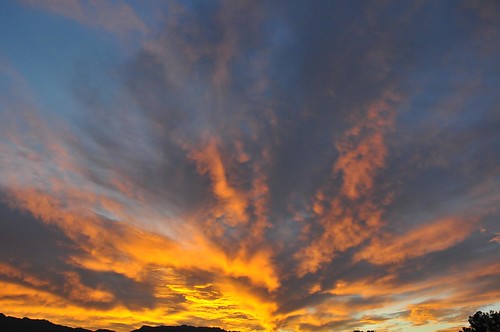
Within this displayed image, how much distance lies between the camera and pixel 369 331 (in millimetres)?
131250

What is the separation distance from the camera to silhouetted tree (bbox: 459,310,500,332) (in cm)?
9812

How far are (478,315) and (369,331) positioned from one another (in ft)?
126

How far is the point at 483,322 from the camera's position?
10450cm

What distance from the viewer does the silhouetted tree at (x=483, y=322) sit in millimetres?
98125

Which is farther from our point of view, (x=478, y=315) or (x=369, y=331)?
(x=369, y=331)

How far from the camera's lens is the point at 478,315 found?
10756cm
